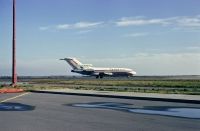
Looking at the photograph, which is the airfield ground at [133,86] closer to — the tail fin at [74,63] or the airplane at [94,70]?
the airplane at [94,70]

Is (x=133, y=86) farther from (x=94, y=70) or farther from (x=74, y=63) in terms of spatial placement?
(x=74, y=63)

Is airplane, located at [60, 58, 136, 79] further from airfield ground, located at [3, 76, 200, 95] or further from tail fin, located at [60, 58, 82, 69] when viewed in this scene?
airfield ground, located at [3, 76, 200, 95]

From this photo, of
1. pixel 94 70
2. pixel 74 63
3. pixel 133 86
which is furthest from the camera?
pixel 74 63

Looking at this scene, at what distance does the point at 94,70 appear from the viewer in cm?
11194

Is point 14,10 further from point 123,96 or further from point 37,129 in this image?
point 37,129

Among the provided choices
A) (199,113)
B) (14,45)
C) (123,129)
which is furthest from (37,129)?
(14,45)

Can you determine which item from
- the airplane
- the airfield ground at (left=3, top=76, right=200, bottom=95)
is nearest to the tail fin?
the airplane

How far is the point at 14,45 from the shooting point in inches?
1591

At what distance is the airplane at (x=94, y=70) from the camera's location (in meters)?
112

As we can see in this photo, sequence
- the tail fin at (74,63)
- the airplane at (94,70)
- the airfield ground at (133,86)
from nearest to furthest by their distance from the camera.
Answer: the airfield ground at (133,86) < the airplane at (94,70) < the tail fin at (74,63)

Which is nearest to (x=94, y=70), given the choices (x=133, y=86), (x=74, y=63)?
(x=74, y=63)

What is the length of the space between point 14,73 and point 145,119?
27.1 metres

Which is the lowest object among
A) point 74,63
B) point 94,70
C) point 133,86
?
point 133,86

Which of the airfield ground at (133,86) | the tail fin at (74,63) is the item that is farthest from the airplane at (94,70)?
the airfield ground at (133,86)
